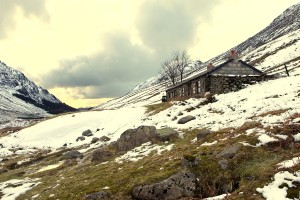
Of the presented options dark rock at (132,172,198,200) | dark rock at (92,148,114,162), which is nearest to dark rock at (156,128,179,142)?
dark rock at (92,148,114,162)

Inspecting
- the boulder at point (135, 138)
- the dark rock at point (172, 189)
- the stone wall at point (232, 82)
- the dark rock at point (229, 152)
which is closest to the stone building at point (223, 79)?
the stone wall at point (232, 82)

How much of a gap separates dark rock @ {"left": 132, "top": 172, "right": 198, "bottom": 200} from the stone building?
34.7 metres

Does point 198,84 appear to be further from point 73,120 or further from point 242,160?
point 242,160

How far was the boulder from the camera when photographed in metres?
28.0

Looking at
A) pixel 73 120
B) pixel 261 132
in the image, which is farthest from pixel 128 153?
pixel 73 120

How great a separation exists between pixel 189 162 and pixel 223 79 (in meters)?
34.0

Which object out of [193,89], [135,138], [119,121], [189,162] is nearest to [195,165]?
[189,162]

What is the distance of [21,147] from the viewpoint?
50500mm

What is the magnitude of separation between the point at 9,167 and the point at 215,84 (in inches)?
1200

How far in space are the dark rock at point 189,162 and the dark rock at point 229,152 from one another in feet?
3.58

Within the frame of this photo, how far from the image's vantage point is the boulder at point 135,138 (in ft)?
92.0

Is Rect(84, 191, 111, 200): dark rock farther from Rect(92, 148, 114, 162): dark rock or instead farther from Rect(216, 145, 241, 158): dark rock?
Rect(92, 148, 114, 162): dark rock

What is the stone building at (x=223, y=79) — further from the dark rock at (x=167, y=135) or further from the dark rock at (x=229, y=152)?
the dark rock at (x=229, y=152)

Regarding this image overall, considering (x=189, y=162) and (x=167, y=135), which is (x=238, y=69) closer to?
(x=167, y=135)
